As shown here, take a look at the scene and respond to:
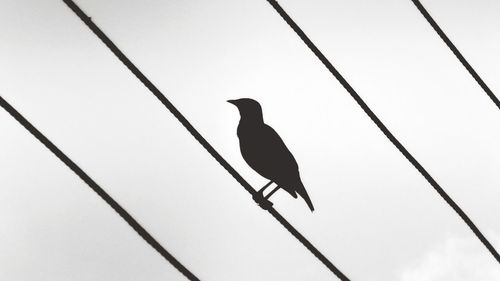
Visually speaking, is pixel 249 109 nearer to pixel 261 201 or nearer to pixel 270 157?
pixel 270 157

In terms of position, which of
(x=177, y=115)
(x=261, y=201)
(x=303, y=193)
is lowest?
(x=303, y=193)

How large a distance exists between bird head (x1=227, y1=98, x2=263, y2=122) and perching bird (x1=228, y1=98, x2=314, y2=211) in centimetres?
10

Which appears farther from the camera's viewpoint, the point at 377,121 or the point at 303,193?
the point at 303,193

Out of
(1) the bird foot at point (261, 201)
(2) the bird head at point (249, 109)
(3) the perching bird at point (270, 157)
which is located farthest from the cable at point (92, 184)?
(2) the bird head at point (249, 109)

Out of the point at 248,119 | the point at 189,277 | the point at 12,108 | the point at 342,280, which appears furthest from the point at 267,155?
Result: the point at 12,108

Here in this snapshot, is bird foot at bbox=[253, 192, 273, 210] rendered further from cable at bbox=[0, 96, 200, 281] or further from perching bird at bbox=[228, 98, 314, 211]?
cable at bbox=[0, 96, 200, 281]

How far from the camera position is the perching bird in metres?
6.63

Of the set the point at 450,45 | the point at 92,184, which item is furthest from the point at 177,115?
the point at 450,45

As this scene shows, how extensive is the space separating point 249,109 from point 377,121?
288cm

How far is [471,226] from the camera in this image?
4.25m

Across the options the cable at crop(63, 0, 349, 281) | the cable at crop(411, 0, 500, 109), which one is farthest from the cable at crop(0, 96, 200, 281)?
the cable at crop(411, 0, 500, 109)

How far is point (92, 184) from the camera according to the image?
364 cm

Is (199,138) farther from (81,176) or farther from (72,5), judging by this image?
(72,5)

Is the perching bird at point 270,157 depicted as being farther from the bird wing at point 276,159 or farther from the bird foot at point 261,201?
the bird foot at point 261,201
